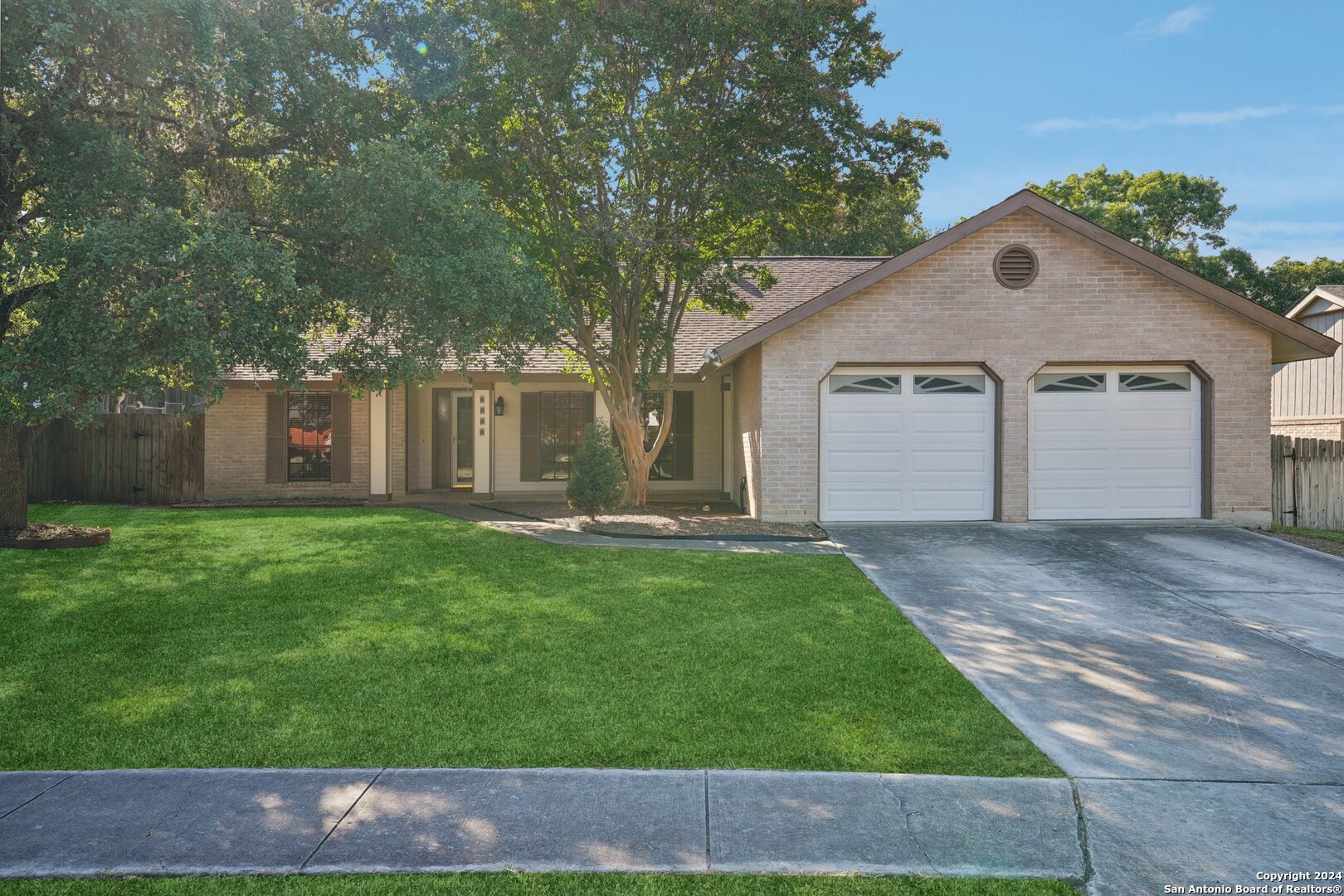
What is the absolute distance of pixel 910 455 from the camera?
45.7 feet

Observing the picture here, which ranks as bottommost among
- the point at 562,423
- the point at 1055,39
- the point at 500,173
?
the point at 562,423

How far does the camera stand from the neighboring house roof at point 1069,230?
13336 millimetres

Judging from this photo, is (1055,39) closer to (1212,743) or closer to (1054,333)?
(1054,333)

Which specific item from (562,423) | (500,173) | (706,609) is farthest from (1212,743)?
(562,423)

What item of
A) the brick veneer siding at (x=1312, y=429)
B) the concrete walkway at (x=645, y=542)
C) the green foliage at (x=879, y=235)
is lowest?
the concrete walkway at (x=645, y=542)

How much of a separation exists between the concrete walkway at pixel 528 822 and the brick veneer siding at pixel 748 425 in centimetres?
991

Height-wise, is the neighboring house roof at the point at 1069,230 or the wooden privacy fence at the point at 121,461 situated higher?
the neighboring house roof at the point at 1069,230

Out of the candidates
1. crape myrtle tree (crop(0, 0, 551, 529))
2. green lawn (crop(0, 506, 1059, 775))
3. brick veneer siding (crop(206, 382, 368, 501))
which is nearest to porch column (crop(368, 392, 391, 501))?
brick veneer siding (crop(206, 382, 368, 501))

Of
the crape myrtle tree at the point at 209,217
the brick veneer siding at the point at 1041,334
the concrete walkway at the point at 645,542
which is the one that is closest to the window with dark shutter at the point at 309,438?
the concrete walkway at the point at 645,542

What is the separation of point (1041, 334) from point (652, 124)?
6.96 m

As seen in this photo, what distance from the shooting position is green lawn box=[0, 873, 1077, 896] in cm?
349

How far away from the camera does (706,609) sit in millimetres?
8500

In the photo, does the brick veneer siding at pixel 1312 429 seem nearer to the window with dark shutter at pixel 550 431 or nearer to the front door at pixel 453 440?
the window with dark shutter at pixel 550 431

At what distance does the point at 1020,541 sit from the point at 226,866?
35.9 feet
